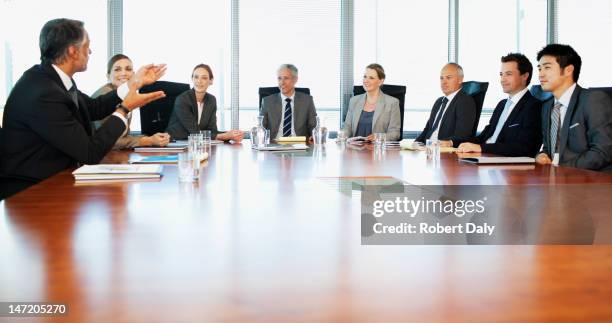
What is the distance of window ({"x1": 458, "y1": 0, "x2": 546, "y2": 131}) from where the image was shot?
8.12 metres

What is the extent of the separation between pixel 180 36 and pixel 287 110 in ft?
6.62

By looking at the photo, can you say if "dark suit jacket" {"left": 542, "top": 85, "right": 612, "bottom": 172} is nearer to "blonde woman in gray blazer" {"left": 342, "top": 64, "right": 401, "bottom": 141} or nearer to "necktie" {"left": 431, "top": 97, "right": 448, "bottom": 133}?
"necktie" {"left": 431, "top": 97, "right": 448, "bottom": 133}

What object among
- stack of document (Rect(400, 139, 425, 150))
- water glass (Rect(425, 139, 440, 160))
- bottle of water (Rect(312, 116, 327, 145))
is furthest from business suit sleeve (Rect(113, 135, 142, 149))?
water glass (Rect(425, 139, 440, 160))

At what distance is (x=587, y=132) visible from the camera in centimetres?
359

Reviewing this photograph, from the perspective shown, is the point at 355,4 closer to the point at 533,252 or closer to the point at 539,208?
the point at 539,208

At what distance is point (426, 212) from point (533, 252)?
15.5 inches

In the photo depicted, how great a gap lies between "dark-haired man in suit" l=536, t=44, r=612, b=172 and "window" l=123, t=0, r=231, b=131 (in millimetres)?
4558

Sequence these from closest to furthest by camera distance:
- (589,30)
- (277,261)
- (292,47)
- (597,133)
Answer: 1. (277,261)
2. (597,133)
3. (292,47)
4. (589,30)

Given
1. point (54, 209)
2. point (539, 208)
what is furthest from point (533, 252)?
point (54, 209)

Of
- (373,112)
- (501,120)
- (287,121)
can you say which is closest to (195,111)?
(287,121)

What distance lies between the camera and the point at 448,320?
793 mm

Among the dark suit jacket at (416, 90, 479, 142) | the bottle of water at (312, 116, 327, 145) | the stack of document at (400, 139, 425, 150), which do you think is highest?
the dark suit jacket at (416, 90, 479, 142)

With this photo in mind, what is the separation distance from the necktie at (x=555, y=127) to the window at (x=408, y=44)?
13.7ft

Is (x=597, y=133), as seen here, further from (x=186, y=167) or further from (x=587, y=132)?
(x=186, y=167)
